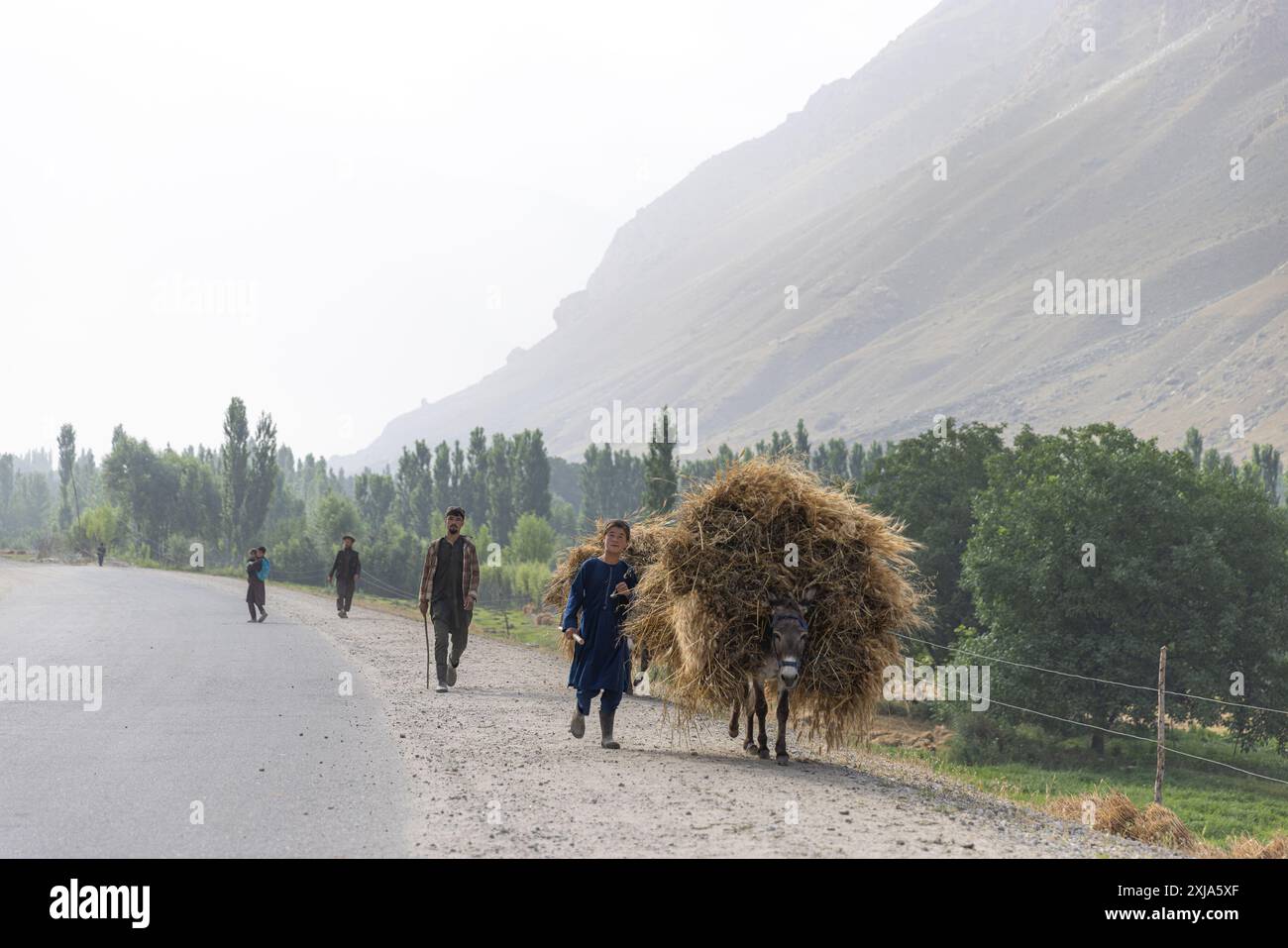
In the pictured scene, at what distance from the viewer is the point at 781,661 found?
1089cm

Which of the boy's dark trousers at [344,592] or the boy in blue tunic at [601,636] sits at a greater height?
the boy in blue tunic at [601,636]

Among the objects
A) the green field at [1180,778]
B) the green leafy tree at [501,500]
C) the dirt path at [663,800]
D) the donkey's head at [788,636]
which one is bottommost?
the green field at [1180,778]

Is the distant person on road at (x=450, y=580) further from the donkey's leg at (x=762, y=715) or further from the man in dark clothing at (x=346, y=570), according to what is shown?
the man in dark clothing at (x=346, y=570)

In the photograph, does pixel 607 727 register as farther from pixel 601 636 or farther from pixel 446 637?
pixel 446 637

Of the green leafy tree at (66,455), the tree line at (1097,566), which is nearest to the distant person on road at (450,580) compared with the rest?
the tree line at (1097,566)

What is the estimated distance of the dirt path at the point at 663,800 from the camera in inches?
301

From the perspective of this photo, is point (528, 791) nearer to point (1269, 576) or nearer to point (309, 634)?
point (309, 634)

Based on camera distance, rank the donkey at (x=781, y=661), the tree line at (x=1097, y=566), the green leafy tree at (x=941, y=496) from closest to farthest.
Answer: the donkey at (x=781, y=661) → the tree line at (x=1097, y=566) → the green leafy tree at (x=941, y=496)

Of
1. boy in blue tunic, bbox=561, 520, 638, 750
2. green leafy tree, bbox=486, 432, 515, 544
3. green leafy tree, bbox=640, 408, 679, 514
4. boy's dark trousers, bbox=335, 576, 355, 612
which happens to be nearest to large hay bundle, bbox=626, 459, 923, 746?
boy in blue tunic, bbox=561, 520, 638, 750

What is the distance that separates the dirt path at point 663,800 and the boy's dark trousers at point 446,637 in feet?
4.06

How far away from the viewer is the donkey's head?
35.0 ft

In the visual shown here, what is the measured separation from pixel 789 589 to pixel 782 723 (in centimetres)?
133

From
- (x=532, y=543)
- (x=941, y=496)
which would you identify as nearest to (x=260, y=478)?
(x=532, y=543)
